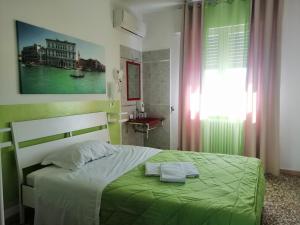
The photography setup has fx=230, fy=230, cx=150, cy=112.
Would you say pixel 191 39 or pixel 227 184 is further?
pixel 191 39

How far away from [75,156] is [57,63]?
1.10 meters

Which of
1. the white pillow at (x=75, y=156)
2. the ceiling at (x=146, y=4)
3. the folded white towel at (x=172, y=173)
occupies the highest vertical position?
the ceiling at (x=146, y=4)

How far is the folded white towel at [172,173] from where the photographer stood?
1.92 metres

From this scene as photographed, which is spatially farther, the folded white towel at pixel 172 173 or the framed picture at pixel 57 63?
the framed picture at pixel 57 63

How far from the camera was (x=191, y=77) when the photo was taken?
393 centimetres

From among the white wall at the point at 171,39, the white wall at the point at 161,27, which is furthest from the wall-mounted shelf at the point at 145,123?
the white wall at the point at 161,27

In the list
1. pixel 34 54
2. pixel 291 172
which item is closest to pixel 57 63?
pixel 34 54

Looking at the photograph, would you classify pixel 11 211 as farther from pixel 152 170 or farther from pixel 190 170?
pixel 190 170

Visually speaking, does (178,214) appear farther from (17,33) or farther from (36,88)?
(17,33)

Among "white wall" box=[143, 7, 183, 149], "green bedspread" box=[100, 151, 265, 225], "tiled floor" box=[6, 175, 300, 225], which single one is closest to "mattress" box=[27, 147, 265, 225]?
"green bedspread" box=[100, 151, 265, 225]

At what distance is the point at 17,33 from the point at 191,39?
2.66 meters

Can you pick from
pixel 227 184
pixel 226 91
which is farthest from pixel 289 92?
pixel 227 184

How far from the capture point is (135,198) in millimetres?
1691

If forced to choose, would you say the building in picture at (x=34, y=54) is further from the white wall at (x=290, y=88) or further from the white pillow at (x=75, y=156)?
the white wall at (x=290, y=88)
